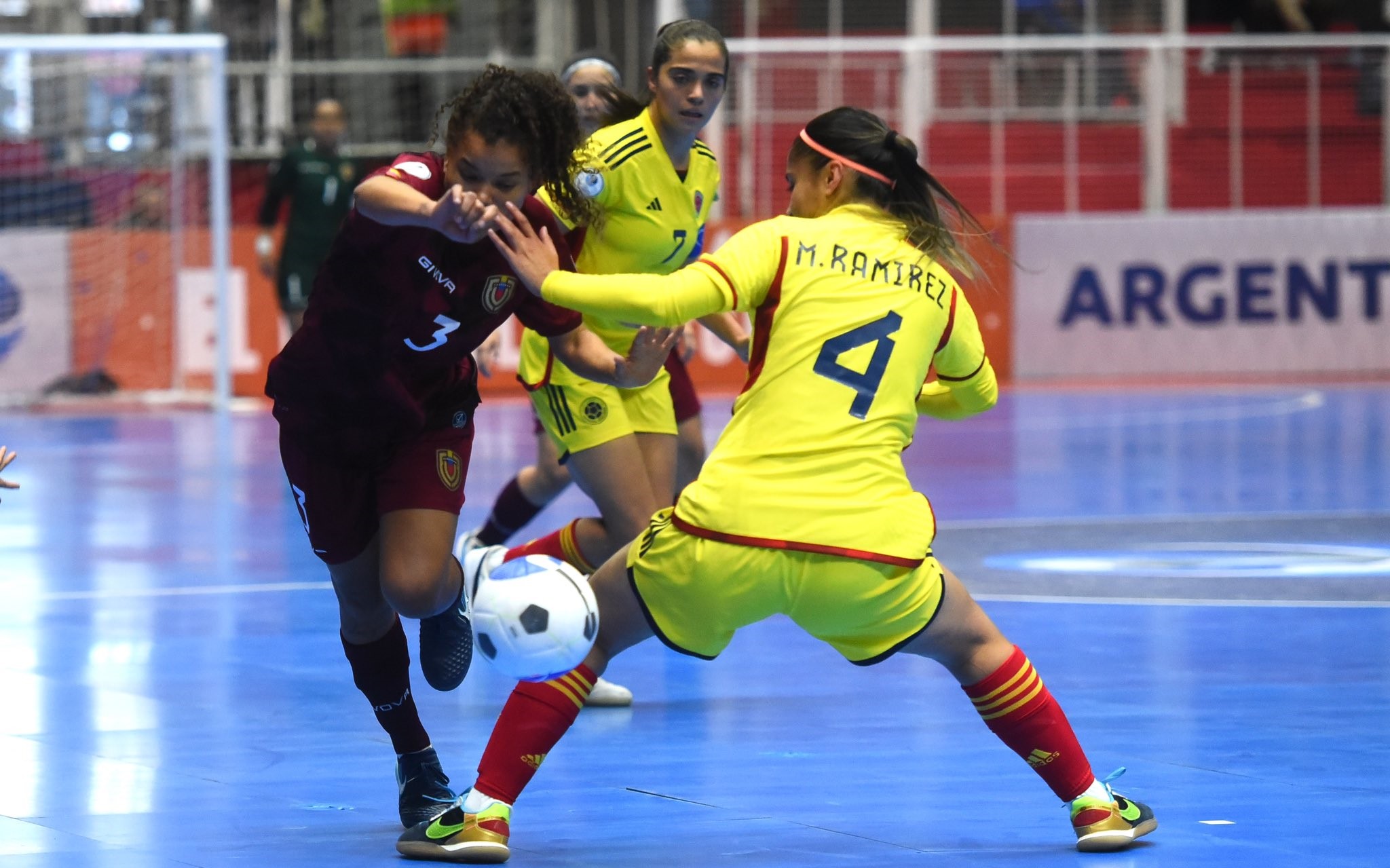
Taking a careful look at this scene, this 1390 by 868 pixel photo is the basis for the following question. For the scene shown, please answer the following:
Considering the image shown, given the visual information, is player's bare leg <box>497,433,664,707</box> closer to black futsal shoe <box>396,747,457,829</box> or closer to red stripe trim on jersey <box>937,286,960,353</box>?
black futsal shoe <box>396,747,457,829</box>

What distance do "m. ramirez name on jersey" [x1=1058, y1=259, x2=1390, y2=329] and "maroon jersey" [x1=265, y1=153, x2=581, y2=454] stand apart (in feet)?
51.3

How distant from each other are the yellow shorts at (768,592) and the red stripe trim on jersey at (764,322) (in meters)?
0.37

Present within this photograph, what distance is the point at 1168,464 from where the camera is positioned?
13.0 m

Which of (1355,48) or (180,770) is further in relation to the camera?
(1355,48)

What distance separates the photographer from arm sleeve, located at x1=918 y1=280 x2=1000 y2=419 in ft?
14.6

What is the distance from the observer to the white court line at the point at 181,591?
8.23 meters

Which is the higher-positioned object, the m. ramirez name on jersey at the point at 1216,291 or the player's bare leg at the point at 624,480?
the player's bare leg at the point at 624,480

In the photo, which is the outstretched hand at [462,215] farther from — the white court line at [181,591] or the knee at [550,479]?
the white court line at [181,591]

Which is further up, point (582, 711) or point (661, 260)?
point (661, 260)

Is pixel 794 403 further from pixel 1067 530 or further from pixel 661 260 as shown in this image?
pixel 1067 530

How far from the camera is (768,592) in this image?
13.8ft

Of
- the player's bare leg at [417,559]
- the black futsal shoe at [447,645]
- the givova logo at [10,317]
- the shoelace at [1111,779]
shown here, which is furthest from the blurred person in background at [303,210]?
the shoelace at [1111,779]

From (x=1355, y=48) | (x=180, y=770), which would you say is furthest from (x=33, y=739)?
(x=1355, y=48)

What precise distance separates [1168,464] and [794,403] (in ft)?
30.1
